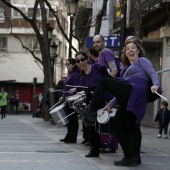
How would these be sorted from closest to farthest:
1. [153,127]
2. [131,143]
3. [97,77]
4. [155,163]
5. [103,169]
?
[103,169] < [131,143] < [155,163] < [97,77] < [153,127]

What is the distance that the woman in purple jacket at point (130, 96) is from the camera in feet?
33.0

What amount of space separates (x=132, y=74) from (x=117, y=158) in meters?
1.93

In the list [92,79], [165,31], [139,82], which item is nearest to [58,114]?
[92,79]

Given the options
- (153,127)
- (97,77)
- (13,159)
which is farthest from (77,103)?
(153,127)

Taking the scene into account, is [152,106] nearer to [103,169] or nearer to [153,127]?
[153,127]

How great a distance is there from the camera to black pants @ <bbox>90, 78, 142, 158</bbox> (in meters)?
10.0

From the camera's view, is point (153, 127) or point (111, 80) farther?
point (153, 127)

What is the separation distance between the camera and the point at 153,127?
29844 millimetres

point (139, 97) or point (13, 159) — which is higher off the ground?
point (139, 97)

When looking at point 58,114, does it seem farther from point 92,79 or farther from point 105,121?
point 105,121

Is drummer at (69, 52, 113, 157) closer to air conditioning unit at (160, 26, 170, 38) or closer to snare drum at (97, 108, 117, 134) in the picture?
snare drum at (97, 108, 117, 134)

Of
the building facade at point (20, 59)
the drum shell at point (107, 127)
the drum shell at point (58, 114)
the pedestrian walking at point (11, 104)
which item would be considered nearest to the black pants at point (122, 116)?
the drum shell at point (107, 127)

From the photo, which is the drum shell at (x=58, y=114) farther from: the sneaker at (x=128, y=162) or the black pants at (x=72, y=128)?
the sneaker at (x=128, y=162)

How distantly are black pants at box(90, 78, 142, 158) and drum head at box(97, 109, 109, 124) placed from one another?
0.15 m
